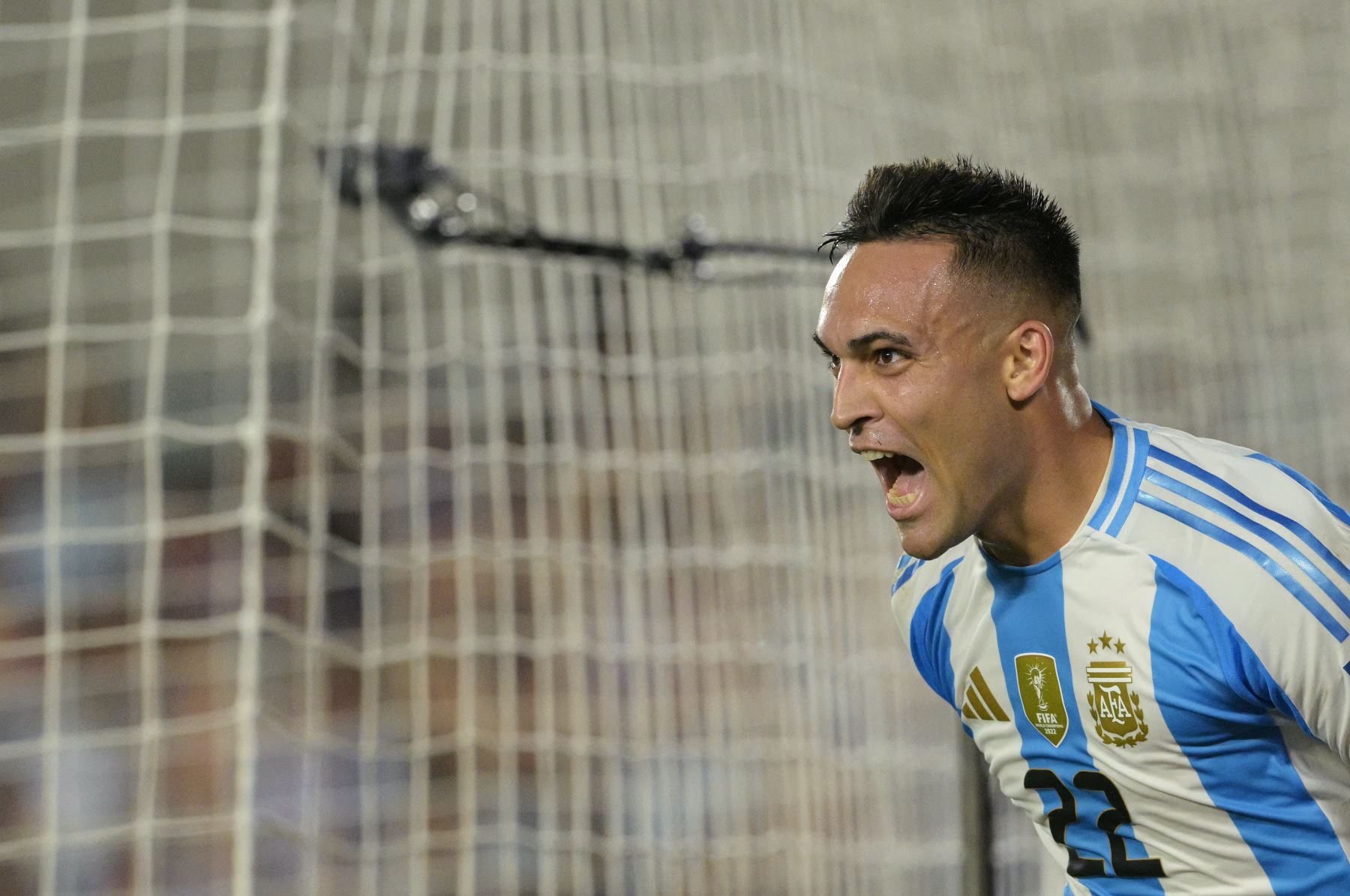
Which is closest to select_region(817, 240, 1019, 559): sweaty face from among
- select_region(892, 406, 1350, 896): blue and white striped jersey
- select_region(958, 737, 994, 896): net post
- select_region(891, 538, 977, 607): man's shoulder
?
select_region(892, 406, 1350, 896): blue and white striped jersey

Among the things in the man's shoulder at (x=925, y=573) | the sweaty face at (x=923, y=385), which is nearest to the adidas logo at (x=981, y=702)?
the man's shoulder at (x=925, y=573)

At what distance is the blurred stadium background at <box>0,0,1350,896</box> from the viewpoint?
2.99 metres

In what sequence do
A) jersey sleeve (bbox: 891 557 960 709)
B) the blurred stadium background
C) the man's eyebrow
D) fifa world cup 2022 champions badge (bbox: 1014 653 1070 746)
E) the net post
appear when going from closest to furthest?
the man's eyebrow, fifa world cup 2022 champions badge (bbox: 1014 653 1070 746), jersey sleeve (bbox: 891 557 960 709), the net post, the blurred stadium background

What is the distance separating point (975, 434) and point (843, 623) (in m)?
1.96

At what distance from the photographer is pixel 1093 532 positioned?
5.12ft

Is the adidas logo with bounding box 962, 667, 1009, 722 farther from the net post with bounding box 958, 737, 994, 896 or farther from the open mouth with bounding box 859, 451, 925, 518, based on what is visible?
the net post with bounding box 958, 737, 994, 896

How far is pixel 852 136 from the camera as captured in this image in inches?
139

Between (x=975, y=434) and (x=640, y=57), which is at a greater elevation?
(x=640, y=57)

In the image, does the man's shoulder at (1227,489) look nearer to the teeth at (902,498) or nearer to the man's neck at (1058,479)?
the man's neck at (1058,479)

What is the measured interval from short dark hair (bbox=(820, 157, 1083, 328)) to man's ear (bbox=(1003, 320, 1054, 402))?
5 centimetres

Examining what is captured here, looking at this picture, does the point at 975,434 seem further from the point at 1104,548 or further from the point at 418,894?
the point at 418,894

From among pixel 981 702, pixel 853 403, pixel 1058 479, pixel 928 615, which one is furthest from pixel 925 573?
pixel 853 403

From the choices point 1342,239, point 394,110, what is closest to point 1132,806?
point 1342,239

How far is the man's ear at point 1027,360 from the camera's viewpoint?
1531mm
